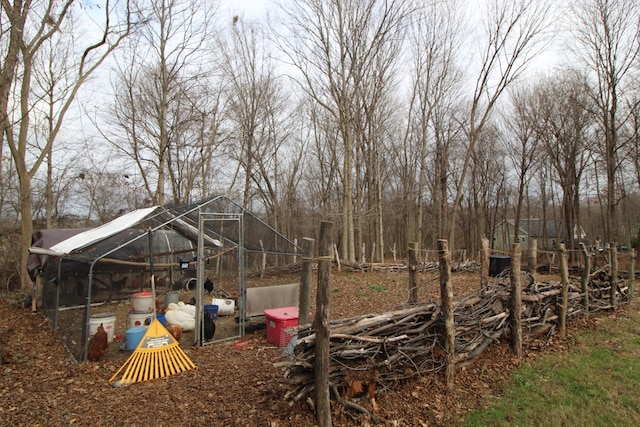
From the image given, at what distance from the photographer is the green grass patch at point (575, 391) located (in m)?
3.67

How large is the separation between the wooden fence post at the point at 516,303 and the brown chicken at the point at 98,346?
6.38 meters

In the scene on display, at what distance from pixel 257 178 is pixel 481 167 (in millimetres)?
17825

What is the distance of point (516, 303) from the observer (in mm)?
5363

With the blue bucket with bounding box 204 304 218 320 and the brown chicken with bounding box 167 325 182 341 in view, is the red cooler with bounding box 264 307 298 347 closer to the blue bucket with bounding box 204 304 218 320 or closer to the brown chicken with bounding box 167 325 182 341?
the brown chicken with bounding box 167 325 182 341

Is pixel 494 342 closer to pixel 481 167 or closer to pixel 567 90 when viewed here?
pixel 567 90

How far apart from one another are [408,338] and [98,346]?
4.65 m

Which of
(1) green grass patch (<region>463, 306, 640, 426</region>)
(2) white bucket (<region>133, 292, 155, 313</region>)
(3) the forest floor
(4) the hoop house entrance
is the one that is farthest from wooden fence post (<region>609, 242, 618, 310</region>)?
(2) white bucket (<region>133, 292, 155, 313</region>)

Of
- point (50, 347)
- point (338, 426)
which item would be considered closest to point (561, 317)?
point (338, 426)

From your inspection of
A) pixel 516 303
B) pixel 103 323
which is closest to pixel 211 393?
pixel 103 323

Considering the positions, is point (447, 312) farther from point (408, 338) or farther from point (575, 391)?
point (575, 391)

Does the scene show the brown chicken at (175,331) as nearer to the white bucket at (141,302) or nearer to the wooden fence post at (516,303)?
the white bucket at (141,302)

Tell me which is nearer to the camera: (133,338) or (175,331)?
(133,338)

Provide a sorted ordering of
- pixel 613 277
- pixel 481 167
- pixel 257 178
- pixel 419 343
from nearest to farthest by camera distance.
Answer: pixel 419 343 → pixel 613 277 → pixel 257 178 → pixel 481 167

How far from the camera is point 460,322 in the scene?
4.79 metres
